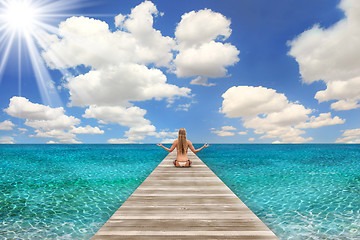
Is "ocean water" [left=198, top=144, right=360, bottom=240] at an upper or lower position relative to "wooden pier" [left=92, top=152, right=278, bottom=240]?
lower

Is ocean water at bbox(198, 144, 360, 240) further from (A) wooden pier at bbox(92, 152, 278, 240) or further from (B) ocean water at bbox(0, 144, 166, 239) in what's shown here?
(B) ocean water at bbox(0, 144, 166, 239)

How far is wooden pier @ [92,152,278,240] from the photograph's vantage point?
2.91m

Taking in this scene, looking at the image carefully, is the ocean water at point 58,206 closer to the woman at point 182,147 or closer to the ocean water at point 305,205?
the woman at point 182,147

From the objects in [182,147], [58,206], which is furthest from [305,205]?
[58,206]

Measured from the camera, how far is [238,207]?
395 cm

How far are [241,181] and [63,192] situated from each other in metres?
10.1

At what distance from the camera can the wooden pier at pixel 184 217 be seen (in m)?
2.91

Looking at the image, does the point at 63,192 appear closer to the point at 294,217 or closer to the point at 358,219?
the point at 294,217

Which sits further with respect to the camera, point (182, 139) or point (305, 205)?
point (182, 139)

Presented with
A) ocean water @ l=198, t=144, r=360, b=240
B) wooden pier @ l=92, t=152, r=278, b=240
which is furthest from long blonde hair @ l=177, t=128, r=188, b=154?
ocean water @ l=198, t=144, r=360, b=240

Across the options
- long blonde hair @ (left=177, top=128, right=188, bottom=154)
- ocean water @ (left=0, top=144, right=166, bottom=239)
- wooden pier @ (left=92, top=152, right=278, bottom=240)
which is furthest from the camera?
long blonde hair @ (left=177, top=128, right=188, bottom=154)

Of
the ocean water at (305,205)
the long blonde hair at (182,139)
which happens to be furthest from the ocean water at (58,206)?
the ocean water at (305,205)

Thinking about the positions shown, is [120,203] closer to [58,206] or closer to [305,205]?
[58,206]

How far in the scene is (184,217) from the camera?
138 inches
